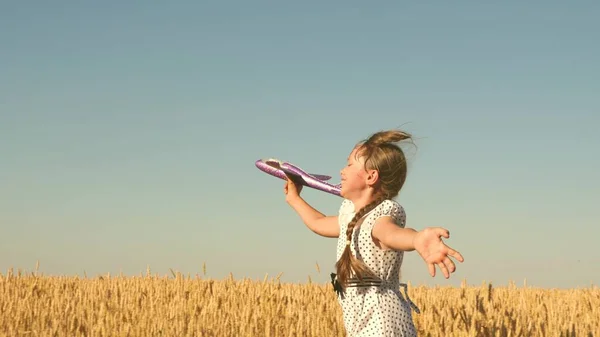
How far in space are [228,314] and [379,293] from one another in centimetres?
288

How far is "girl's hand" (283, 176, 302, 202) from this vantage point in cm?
548

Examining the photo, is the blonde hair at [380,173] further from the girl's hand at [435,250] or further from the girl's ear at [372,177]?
the girl's hand at [435,250]

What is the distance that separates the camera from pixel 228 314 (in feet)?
22.5

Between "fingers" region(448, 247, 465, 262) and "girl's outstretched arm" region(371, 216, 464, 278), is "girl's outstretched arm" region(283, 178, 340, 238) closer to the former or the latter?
"girl's outstretched arm" region(371, 216, 464, 278)

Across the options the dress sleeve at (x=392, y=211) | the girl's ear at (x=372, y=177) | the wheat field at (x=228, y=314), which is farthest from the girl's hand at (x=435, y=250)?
the wheat field at (x=228, y=314)

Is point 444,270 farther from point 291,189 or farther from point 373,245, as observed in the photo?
point 291,189

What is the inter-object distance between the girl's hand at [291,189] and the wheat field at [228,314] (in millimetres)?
1140

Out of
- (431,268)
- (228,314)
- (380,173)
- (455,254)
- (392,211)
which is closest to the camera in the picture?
(455,254)

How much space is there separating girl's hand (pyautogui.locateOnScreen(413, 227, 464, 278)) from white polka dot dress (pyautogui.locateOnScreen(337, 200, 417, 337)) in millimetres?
838

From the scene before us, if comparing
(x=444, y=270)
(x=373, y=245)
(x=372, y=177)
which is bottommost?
(x=444, y=270)

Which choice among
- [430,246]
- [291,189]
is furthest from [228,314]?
[430,246]

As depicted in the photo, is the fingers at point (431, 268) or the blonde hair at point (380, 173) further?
the blonde hair at point (380, 173)

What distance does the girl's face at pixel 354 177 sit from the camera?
443 centimetres

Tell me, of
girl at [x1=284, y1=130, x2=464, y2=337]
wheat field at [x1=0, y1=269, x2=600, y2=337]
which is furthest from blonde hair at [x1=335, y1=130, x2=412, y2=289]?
wheat field at [x1=0, y1=269, x2=600, y2=337]
